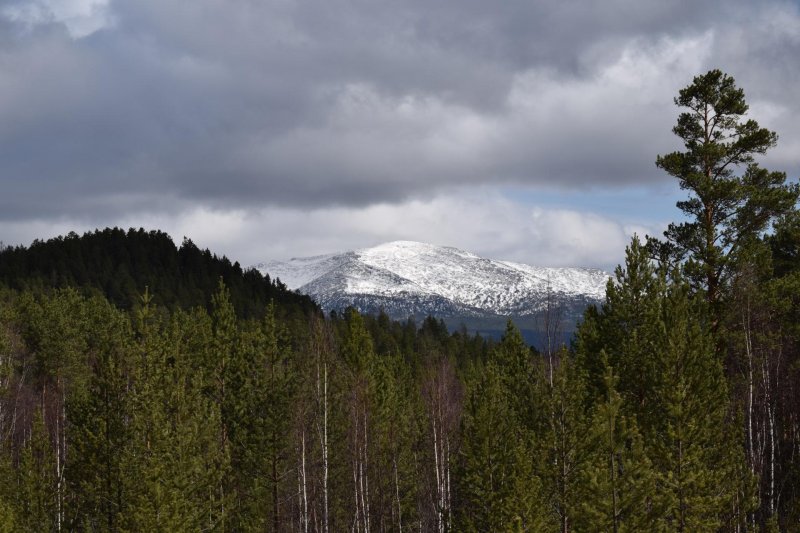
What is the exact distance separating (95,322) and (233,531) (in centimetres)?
4627

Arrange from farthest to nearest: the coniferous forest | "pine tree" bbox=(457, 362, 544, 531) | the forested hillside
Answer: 1. the forested hillside
2. "pine tree" bbox=(457, 362, 544, 531)
3. the coniferous forest

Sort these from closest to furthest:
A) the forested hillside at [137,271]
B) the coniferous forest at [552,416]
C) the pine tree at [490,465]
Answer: the coniferous forest at [552,416], the pine tree at [490,465], the forested hillside at [137,271]

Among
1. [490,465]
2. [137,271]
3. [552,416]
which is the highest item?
[137,271]

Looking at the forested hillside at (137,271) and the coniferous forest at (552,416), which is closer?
the coniferous forest at (552,416)

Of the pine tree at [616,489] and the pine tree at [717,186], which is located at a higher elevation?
the pine tree at [717,186]

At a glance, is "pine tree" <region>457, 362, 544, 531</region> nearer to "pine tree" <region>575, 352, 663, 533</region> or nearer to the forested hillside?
"pine tree" <region>575, 352, 663, 533</region>

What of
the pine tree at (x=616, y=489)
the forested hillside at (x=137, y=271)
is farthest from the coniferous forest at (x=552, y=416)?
the forested hillside at (x=137, y=271)

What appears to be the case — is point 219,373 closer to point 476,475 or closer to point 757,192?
point 476,475

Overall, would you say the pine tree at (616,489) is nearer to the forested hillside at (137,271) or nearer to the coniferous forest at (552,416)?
the coniferous forest at (552,416)

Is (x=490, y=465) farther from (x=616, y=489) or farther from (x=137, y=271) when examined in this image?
(x=137, y=271)

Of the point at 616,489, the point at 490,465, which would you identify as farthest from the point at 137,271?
the point at 616,489

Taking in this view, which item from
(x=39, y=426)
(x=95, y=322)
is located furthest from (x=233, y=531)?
(x=95, y=322)

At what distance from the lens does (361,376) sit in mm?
44531

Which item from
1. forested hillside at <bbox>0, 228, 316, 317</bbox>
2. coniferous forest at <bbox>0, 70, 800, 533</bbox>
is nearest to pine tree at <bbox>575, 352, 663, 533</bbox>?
coniferous forest at <bbox>0, 70, 800, 533</bbox>
